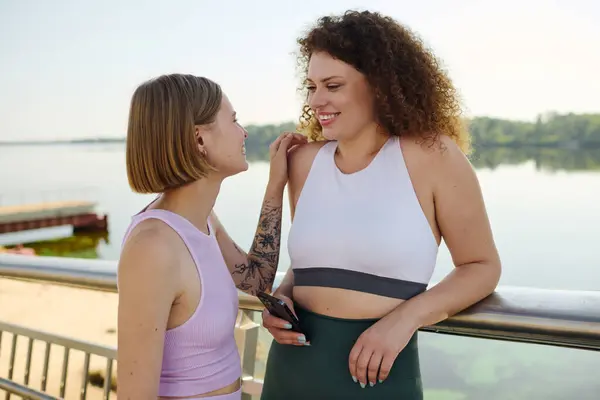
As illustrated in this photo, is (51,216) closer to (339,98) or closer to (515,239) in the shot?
(339,98)

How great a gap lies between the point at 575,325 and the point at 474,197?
320 millimetres

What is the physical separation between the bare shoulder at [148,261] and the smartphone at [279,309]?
202 millimetres

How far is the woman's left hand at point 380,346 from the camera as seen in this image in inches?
46.7

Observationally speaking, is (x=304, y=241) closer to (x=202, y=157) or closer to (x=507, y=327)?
(x=202, y=157)

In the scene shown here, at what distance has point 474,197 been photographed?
4.12 ft

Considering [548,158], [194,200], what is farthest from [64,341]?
[548,158]

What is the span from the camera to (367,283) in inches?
51.1

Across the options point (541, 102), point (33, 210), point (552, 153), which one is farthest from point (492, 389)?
point (552, 153)

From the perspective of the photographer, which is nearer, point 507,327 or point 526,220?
point 507,327

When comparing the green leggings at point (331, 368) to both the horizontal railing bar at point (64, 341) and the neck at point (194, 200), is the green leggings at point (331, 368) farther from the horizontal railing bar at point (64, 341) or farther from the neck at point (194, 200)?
the horizontal railing bar at point (64, 341)

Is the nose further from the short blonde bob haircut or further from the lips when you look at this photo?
the short blonde bob haircut

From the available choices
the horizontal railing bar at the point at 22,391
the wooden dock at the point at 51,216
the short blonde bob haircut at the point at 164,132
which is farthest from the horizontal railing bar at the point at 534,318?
the wooden dock at the point at 51,216

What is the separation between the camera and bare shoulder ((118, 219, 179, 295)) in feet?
3.61

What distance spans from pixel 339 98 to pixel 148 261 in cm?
57
